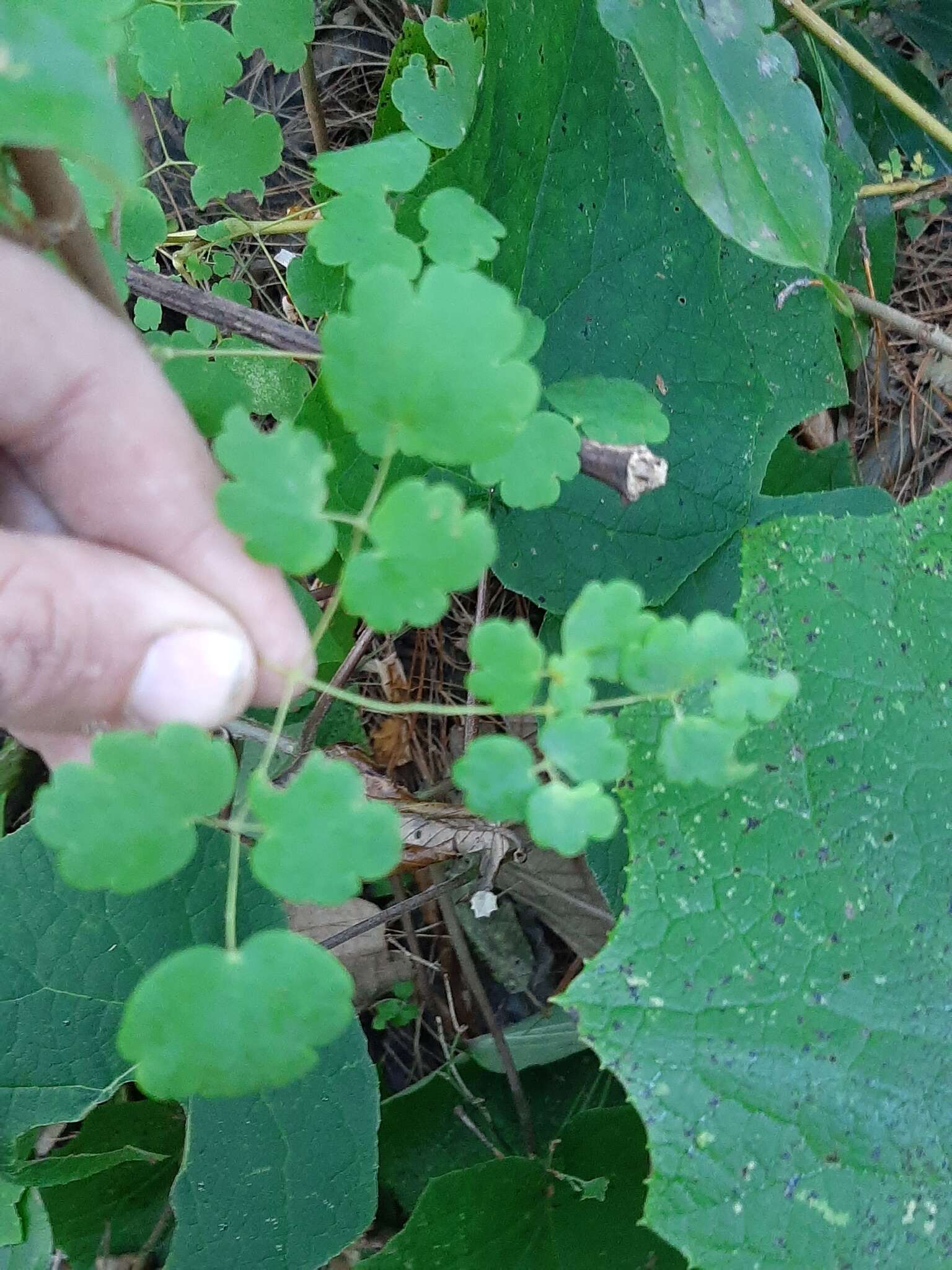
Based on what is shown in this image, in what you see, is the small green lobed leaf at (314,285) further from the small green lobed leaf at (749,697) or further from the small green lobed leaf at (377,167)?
the small green lobed leaf at (749,697)

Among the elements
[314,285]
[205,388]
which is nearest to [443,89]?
[314,285]

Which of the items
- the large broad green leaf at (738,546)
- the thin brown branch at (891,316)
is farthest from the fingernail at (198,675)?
the thin brown branch at (891,316)

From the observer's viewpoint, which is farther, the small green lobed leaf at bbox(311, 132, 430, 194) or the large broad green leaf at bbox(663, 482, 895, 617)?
Answer: the large broad green leaf at bbox(663, 482, 895, 617)

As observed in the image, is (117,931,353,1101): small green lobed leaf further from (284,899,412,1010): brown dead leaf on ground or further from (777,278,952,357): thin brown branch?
(777,278,952,357): thin brown branch

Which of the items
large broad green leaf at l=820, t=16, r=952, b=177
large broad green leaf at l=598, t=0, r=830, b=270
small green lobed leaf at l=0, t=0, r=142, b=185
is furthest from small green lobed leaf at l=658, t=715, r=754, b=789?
large broad green leaf at l=820, t=16, r=952, b=177

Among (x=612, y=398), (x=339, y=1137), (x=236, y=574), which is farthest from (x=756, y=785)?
(x=339, y=1137)
